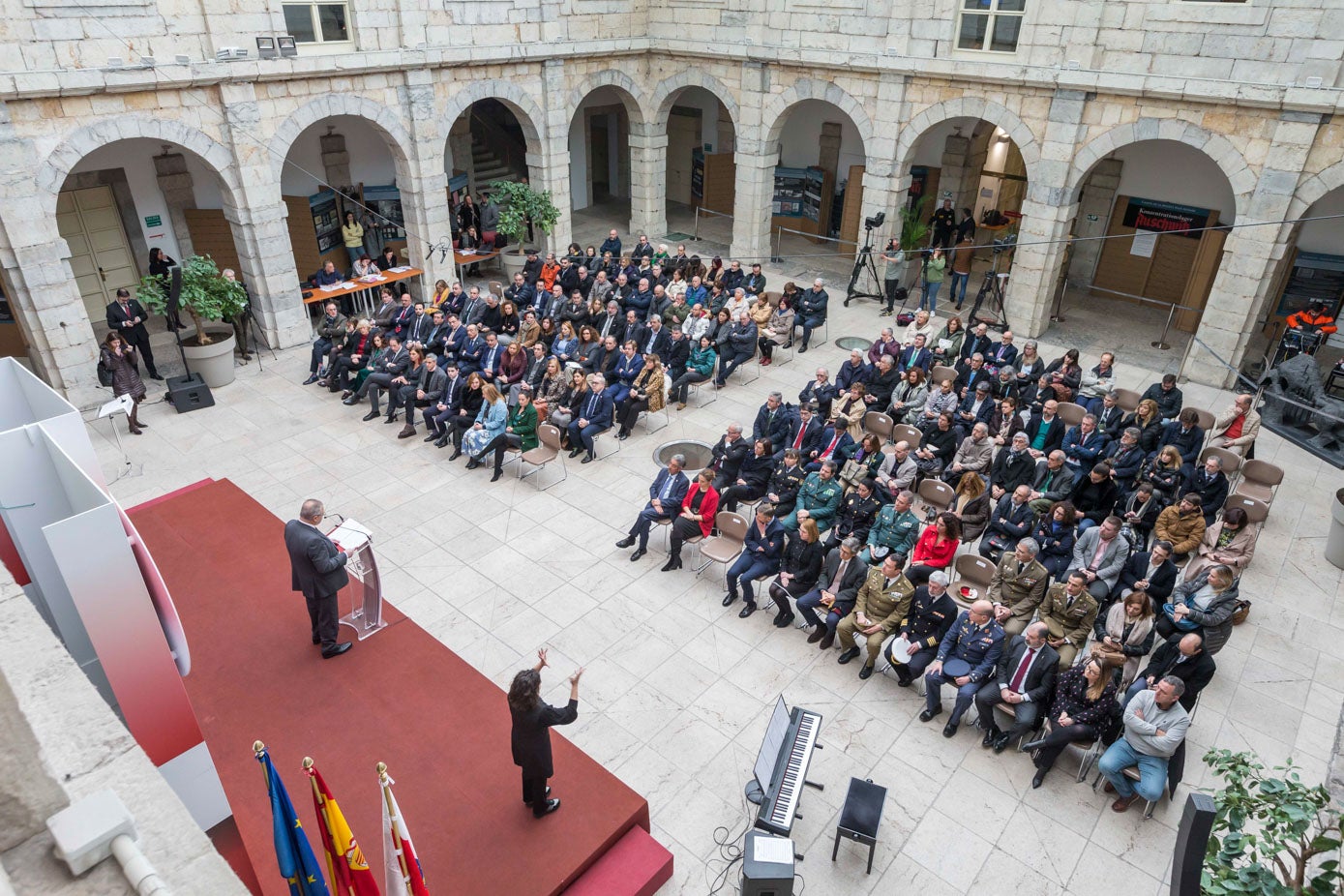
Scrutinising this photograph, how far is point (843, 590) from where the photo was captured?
853cm

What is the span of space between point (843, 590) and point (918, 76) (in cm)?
1175

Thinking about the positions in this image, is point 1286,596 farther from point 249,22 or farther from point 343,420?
point 249,22

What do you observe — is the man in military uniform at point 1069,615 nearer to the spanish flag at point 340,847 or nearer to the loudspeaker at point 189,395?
the spanish flag at point 340,847

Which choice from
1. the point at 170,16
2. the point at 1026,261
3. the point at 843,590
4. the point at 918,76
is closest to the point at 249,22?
the point at 170,16

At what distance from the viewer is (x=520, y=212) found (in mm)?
18062

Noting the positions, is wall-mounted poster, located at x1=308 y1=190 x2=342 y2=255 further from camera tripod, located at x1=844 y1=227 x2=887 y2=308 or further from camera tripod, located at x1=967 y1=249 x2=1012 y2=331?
camera tripod, located at x1=967 y1=249 x2=1012 y2=331

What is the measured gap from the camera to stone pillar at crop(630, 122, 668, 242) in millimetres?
20688

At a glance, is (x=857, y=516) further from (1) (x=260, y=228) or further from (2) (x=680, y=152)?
(2) (x=680, y=152)

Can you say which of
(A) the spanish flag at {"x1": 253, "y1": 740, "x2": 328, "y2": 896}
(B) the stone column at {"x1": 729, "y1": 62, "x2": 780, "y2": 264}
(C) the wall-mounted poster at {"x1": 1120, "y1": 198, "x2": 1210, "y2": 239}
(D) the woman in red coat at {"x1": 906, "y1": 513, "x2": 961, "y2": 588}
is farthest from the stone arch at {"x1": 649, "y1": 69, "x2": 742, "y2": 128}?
(A) the spanish flag at {"x1": 253, "y1": 740, "x2": 328, "y2": 896}

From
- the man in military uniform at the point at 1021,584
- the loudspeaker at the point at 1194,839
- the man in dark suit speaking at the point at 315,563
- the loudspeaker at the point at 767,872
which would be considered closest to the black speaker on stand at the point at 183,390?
the man in dark suit speaking at the point at 315,563

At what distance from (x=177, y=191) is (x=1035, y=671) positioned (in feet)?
55.5

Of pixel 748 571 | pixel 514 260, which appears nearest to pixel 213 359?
pixel 514 260

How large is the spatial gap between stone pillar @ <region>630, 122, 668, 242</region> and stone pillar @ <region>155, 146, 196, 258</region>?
9.68 m

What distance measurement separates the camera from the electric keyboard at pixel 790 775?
635 cm
